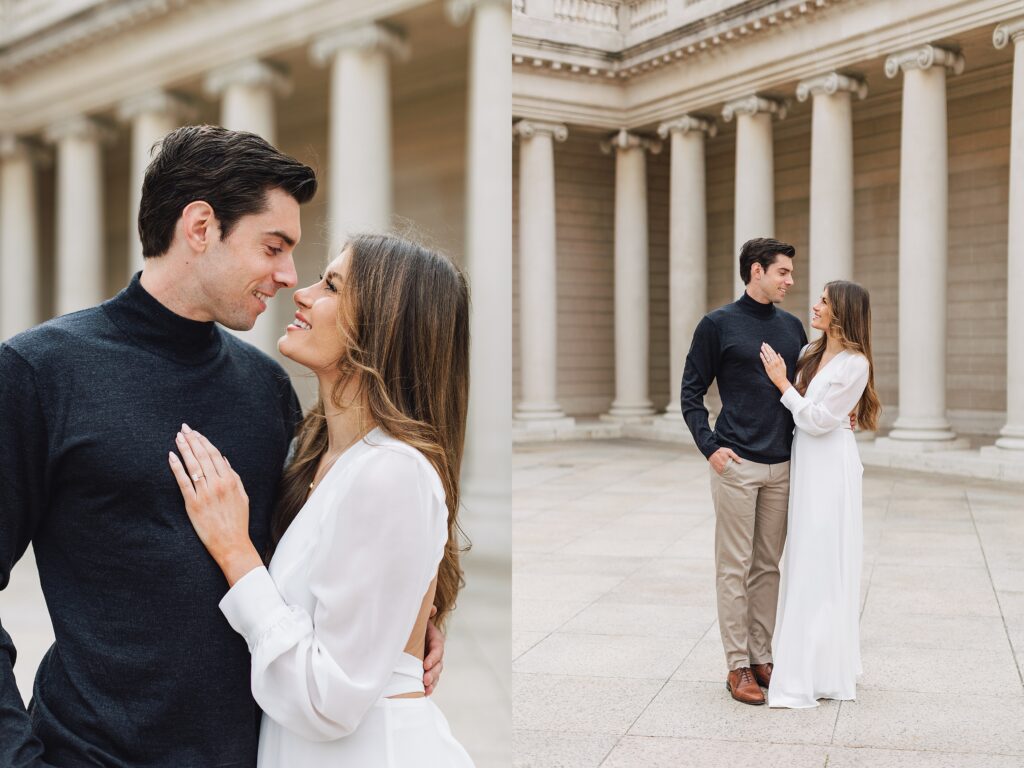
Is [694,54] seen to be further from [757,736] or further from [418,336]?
[418,336]

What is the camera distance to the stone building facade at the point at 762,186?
1652cm

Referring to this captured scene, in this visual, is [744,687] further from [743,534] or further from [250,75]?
[250,75]

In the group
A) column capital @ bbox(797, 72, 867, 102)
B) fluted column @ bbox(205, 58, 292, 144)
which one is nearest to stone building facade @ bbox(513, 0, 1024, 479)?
column capital @ bbox(797, 72, 867, 102)

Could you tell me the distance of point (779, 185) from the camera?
24000 millimetres

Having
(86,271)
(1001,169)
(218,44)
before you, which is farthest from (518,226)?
(86,271)

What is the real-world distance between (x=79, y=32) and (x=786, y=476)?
2389 centimetres

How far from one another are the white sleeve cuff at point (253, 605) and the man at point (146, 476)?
0.10 metres

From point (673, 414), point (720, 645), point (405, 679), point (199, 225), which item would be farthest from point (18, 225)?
point (405, 679)

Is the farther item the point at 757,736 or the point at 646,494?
the point at 646,494

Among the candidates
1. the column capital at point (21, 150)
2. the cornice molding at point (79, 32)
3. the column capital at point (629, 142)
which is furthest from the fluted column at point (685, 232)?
the column capital at point (21, 150)

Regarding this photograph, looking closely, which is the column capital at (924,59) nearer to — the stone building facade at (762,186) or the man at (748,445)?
the stone building facade at (762,186)

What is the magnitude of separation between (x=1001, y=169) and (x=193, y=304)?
21.1 m

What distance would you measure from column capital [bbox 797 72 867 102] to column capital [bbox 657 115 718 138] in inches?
150

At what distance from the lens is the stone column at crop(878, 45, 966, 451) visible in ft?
53.0
